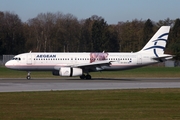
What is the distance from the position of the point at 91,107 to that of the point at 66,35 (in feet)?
337

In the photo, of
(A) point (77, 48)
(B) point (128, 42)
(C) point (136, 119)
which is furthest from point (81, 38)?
(C) point (136, 119)

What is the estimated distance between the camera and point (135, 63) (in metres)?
50.0

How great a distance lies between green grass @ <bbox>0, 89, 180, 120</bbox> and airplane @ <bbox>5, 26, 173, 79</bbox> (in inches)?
840

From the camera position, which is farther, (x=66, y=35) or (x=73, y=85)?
(x=66, y=35)

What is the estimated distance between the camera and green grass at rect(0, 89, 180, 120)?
1761 cm

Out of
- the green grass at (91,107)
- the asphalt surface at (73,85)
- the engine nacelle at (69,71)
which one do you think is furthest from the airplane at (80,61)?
the green grass at (91,107)

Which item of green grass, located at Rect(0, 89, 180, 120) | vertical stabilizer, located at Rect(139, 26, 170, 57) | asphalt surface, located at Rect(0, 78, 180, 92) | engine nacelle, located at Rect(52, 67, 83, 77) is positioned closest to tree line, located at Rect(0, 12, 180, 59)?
vertical stabilizer, located at Rect(139, 26, 170, 57)

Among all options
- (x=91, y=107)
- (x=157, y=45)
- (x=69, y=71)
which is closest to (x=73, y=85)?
(x=69, y=71)

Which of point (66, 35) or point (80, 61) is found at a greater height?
point (66, 35)

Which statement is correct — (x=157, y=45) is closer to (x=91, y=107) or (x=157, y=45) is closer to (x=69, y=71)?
(x=69, y=71)

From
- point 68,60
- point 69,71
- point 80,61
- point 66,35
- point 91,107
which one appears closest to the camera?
point 91,107

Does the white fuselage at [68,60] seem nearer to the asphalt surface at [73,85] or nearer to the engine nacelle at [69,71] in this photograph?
the engine nacelle at [69,71]

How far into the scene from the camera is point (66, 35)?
122750 millimetres

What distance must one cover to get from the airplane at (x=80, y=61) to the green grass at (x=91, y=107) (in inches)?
840
